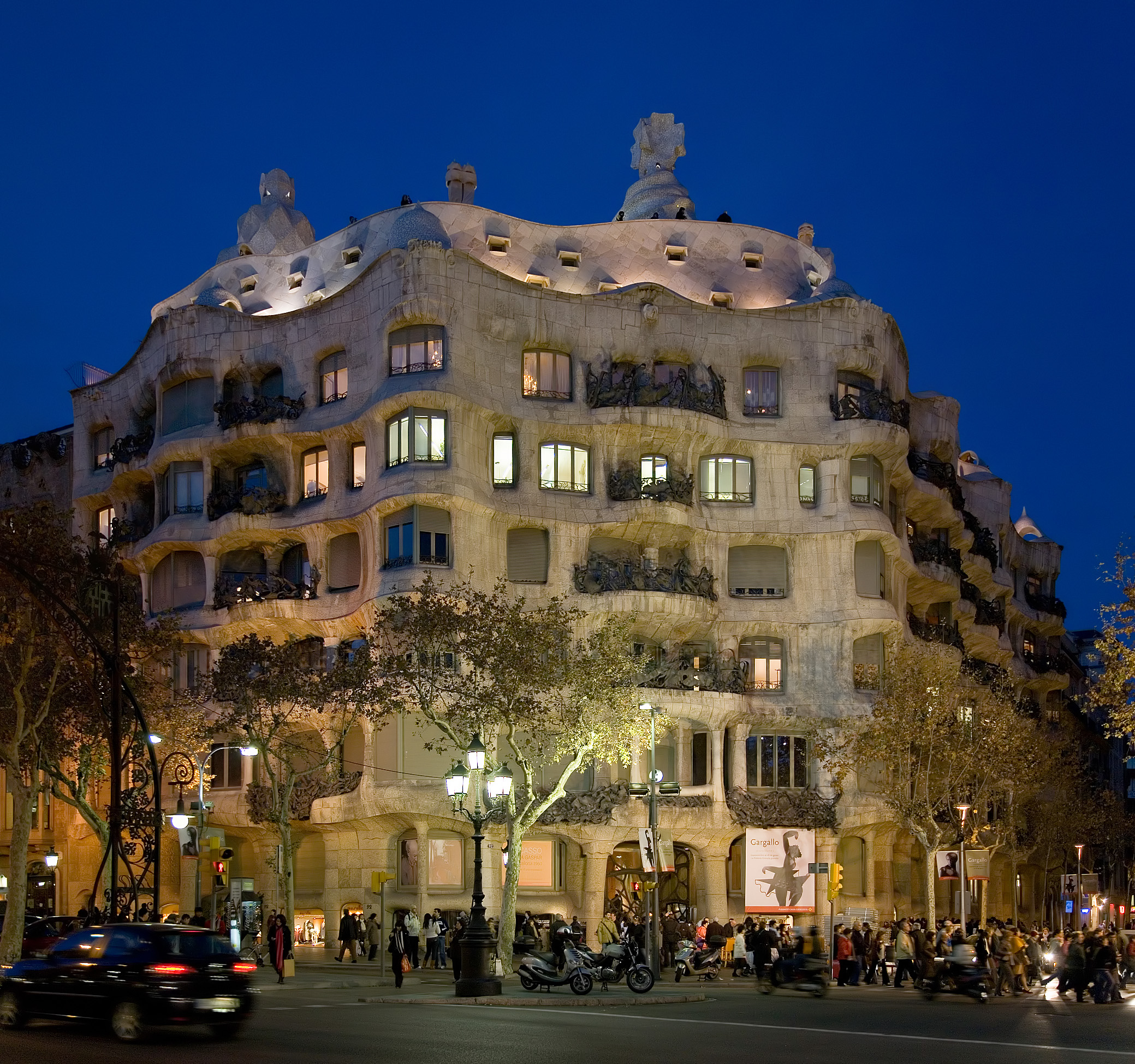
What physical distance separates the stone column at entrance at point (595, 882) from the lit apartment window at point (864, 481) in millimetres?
16395

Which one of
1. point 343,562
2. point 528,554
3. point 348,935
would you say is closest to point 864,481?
point 528,554

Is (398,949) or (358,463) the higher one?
(358,463)

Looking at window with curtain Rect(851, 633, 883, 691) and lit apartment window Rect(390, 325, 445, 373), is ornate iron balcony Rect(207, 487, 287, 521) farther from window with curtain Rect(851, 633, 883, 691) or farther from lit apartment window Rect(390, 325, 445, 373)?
window with curtain Rect(851, 633, 883, 691)

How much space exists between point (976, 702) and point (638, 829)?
Answer: 41.3 feet

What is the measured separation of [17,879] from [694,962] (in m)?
17.7

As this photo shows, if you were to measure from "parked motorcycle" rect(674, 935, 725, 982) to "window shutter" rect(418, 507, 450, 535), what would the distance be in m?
17.5

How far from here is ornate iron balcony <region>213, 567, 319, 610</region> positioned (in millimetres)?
59312

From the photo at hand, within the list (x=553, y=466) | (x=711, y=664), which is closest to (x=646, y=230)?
(x=553, y=466)

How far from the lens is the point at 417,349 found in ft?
190

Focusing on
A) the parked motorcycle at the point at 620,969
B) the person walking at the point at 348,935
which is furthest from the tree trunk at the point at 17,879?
the parked motorcycle at the point at 620,969

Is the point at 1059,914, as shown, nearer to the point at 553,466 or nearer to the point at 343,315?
the point at 553,466

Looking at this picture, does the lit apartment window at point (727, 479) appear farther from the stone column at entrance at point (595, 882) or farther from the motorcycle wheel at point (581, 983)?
the motorcycle wheel at point (581, 983)

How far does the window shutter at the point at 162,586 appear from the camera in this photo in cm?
6366

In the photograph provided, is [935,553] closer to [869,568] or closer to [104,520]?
[869,568]
